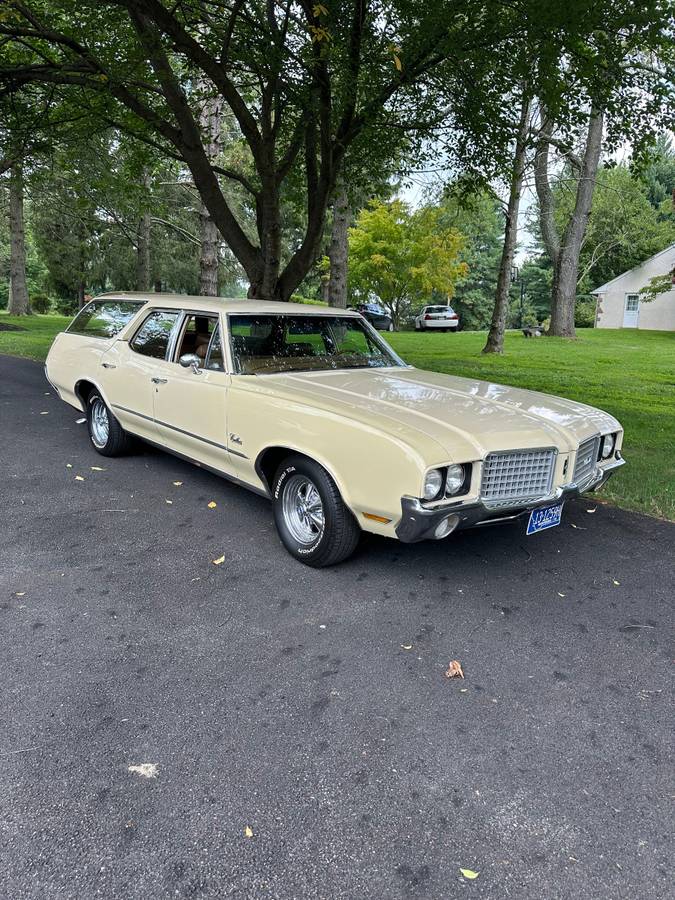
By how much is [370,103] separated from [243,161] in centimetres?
1620

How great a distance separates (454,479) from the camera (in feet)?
10.2

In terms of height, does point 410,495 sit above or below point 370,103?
below


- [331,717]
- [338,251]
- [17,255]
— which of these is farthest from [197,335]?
[17,255]

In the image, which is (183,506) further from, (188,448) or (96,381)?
(96,381)

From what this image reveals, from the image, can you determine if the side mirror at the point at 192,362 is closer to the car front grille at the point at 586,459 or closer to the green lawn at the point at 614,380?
the car front grille at the point at 586,459

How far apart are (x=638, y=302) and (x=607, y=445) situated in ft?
114

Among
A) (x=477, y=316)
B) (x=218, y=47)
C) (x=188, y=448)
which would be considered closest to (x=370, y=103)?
(x=218, y=47)

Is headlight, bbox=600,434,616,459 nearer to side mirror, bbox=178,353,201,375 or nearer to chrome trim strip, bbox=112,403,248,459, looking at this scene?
chrome trim strip, bbox=112,403,248,459

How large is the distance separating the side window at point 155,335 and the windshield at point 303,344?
0.79 meters

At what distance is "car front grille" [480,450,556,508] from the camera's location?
325 cm

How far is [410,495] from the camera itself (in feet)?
9.99

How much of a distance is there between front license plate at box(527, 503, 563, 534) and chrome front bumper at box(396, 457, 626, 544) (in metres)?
0.05

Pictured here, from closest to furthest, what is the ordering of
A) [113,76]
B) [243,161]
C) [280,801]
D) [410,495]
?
1. [280,801]
2. [410,495]
3. [113,76]
4. [243,161]

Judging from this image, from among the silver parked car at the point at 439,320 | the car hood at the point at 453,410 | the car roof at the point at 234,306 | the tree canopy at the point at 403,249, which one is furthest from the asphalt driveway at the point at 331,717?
the silver parked car at the point at 439,320
